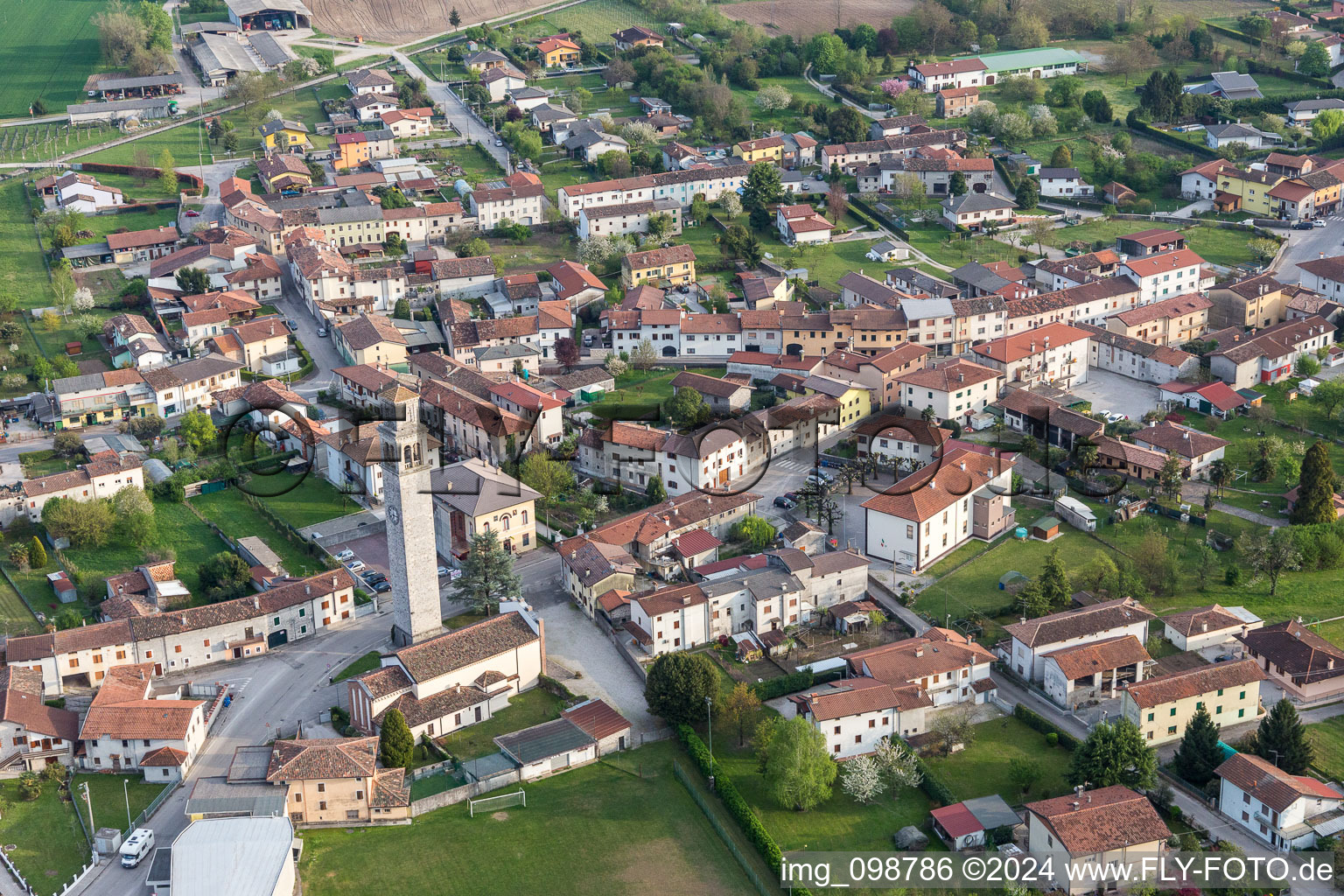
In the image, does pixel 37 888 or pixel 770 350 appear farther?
pixel 770 350

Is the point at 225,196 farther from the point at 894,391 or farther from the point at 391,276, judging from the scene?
the point at 894,391

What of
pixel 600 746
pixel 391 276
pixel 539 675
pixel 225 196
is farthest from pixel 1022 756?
pixel 225 196

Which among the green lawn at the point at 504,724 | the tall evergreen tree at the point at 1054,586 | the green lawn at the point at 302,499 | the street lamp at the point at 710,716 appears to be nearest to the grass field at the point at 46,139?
the green lawn at the point at 302,499

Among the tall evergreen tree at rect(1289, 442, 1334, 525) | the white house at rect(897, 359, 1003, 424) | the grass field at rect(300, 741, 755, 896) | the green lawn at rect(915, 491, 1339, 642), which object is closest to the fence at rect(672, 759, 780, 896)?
the grass field at rect(300, 741, 755, 896)

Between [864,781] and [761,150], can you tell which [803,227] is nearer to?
[761,150]

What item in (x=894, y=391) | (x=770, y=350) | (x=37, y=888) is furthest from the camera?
(x=770, y=350)

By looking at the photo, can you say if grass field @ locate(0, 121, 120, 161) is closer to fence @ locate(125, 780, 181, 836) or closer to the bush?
fence @ locate(125, 780, 181, 836)
